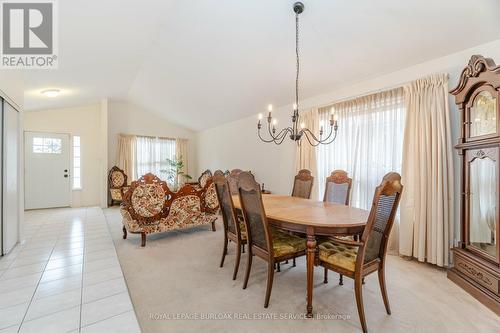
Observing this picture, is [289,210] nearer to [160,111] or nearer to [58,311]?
[58,311]

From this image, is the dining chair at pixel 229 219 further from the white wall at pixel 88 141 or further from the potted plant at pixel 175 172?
the potted plant at pixel 175 172

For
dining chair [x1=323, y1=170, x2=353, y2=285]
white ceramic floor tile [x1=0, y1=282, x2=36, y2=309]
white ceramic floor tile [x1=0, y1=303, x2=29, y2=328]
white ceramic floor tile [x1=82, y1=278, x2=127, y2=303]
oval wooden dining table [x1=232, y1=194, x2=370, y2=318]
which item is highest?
dining chair [x1=323, y1=170, x2=353, y2=285]

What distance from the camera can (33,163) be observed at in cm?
589

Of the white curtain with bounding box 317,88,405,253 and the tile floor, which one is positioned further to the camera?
the white curtain with bounding box 317,88,405,253

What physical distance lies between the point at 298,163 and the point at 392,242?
73.7 inches

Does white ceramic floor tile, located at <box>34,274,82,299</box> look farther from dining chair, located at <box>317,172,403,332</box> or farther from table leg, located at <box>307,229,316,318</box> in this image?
dining chair, located at <box>317,172,403,332</box>

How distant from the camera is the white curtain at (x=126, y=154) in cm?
705

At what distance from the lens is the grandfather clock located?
2004 mm

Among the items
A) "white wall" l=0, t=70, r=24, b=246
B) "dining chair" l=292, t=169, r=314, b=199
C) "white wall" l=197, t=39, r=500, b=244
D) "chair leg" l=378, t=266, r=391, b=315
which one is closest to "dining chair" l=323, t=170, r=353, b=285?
Answer: "dining chair" l=292, t=169, r=314, b=199

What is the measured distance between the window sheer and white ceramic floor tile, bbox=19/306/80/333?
3.42 m

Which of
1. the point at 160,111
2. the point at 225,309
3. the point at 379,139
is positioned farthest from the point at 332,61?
the point at 160,111

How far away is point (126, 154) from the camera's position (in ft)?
23.3

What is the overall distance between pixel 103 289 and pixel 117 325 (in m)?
0.64

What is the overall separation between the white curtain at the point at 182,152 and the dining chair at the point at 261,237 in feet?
20.6
